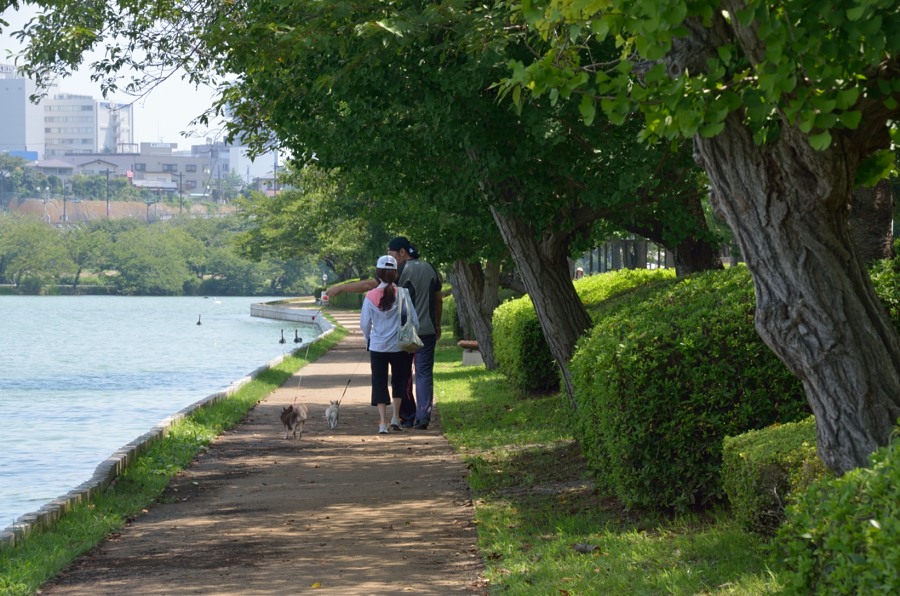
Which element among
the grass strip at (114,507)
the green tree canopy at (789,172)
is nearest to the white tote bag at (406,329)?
the grass strip at (114,507)

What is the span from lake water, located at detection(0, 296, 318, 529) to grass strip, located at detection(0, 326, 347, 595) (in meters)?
1.14

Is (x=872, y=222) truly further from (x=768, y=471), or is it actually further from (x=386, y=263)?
(x=386, y=263)

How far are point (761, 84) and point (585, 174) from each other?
20.8ft

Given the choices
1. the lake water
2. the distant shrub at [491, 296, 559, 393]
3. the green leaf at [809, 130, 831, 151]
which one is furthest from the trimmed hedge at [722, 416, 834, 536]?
the distant shrub at [491, 296, 559, 393]

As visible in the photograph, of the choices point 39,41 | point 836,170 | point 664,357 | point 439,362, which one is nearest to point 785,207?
point 836,170

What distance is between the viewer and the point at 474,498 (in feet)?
30.6

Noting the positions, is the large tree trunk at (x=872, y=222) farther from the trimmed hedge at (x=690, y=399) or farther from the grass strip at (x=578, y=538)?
the grass strip at (x=578, y=538)

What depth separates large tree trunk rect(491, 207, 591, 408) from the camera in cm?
1184

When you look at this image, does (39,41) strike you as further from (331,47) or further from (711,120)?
(711,120)

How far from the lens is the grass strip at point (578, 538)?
19.8 feet

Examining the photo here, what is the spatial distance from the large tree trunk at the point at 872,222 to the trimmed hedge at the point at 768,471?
2971mm

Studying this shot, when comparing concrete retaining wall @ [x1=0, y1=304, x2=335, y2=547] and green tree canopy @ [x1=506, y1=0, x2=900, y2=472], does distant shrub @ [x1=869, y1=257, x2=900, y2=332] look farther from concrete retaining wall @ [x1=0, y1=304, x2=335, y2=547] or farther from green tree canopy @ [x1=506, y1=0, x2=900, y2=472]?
concrete retaining wall @ [x1=0, y1=304, x2=335, y2=547]

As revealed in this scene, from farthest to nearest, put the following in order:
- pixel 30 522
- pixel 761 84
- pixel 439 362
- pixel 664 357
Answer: pixel 439 362, pixel 30 522, pixel 664 357, pixel 761 84

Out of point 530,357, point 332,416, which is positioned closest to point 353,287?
point 332,416
